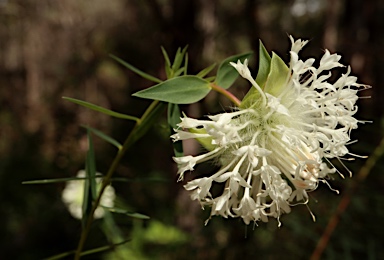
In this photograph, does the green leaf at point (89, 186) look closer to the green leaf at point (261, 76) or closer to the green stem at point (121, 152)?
the green stem at point (121, 152)

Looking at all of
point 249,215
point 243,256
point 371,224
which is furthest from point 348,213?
point 249,215

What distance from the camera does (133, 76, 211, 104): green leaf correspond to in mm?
433

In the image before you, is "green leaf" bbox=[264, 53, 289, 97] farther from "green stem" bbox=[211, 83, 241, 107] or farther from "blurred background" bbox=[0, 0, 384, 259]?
"blurred background" bbox=[0, 0, 384, 259]

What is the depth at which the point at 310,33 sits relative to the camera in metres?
2.55

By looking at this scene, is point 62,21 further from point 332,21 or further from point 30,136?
point 332,21

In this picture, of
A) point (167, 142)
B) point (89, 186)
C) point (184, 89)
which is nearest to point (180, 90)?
point (184, 89)

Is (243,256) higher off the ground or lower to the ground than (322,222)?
lower

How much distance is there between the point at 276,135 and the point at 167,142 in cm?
194

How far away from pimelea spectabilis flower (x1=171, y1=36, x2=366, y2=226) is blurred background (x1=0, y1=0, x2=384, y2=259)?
0.28 feet

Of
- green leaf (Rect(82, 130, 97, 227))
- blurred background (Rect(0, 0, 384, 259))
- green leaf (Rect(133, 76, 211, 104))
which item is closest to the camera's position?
green leaf (Rect(133, 76, 211, 104))

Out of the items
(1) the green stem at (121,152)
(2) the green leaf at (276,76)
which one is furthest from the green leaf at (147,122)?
(2) the green leaf at (276,76)

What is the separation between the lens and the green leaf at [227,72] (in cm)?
50

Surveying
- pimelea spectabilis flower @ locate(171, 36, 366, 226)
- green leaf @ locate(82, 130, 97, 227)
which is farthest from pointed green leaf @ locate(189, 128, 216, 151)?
green leaf @ locate(82, 130, 97, 227)

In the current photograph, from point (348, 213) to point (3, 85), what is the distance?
3945 millimetres
